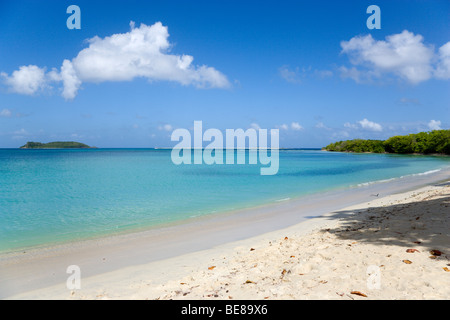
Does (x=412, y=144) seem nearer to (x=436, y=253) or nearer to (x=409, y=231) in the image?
(x=409, y=231)

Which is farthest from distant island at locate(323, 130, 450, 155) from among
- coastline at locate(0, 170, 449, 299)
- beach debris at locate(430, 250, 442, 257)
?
beach debris at locate(430, 250, 442, 257)

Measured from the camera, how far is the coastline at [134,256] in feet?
18.8

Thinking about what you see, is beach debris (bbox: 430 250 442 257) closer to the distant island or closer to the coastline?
the coastline

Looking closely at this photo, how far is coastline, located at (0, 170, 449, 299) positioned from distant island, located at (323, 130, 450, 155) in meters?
120

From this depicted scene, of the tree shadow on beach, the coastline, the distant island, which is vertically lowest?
the coastline

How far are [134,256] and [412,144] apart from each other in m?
140

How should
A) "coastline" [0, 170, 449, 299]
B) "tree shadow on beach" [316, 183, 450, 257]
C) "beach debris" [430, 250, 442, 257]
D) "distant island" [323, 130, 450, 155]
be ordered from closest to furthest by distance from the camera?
"beach debris" [430, 250, 442, 257] < "coastline" [0, 170, 449, 299] < "tree shadow on beach" [316, 183, 450, 257] < "distant island" [323, 130, 450, 155]

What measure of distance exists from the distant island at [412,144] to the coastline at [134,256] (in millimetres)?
119532

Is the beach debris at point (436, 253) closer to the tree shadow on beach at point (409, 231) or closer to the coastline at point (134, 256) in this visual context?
the tree shadow on beach at point (409, 231)

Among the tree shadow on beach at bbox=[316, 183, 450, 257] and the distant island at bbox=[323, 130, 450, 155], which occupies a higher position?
the distant island at bbox=[323, 130, 450, 155]

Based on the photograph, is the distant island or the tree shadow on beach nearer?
the tree shadow on beach

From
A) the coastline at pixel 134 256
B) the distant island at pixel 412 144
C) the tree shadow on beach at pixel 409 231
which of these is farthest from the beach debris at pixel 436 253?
the distant island at pixel 412 144

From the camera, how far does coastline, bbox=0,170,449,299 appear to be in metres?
5.73

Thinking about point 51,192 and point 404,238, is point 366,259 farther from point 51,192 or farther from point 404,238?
point 51,192
